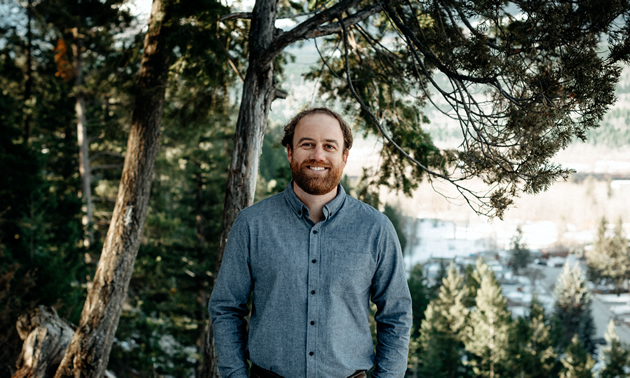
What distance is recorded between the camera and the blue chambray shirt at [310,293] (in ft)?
6.32

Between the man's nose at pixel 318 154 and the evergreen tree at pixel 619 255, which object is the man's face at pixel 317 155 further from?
the evergreen tree at pixel 619 255

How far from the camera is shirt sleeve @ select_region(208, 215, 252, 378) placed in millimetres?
1984

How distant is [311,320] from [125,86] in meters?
6.57

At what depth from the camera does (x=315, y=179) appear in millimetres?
2031

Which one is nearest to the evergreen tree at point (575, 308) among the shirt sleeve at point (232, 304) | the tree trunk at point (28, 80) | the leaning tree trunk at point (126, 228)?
the leaning tree trunk at point (126, 228)

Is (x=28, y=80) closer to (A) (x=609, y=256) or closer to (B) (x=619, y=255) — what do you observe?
(A) (x=609, y=256)

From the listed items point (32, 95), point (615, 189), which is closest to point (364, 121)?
point (32, 95)

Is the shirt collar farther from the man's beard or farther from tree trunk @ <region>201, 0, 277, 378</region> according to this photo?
tree trunk @ <region>201, 0, 277, 378</region>

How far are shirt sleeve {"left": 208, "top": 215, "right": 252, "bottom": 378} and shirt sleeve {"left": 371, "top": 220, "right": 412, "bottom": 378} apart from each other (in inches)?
25.2

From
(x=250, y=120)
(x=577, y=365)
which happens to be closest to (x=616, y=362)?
(x=577, y=365)

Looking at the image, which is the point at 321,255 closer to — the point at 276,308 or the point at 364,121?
the point at 276,308

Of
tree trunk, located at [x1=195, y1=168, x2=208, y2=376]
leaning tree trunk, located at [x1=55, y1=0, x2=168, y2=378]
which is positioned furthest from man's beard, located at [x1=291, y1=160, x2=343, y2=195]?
Answer: tree trunk, located at [x1=195, y1=168, x2=208, y2=376]

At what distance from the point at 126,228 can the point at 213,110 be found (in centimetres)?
205

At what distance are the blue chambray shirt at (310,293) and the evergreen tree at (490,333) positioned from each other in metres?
26.6
